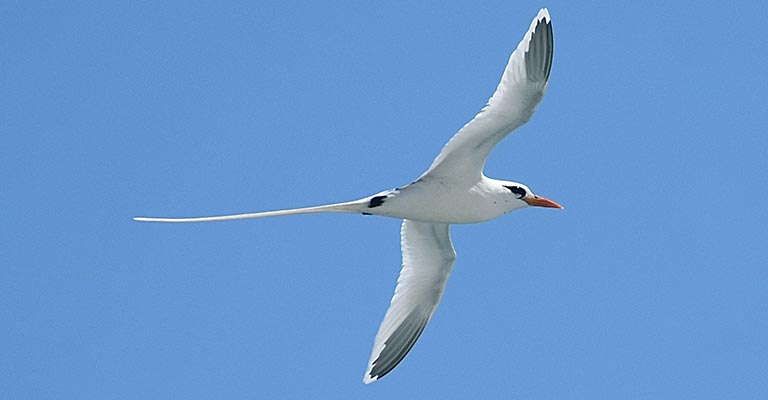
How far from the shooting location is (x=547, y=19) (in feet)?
50.0

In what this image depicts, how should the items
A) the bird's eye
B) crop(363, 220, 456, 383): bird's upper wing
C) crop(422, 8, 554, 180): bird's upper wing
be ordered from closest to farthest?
1. crop(422, 8, 554, 180): bird's upper wing
2. the bird's eye
3. crop(363, 220, 456, 383): bird's upper wing

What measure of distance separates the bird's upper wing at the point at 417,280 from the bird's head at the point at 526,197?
1464 mm

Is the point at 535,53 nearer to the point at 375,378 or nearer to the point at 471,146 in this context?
the point at 471,146

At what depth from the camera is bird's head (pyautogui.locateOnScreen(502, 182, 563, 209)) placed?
16641 millimetres

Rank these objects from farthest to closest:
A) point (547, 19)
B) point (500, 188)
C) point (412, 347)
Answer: point (412, 347)
point (500, 188)
point (547, 19)

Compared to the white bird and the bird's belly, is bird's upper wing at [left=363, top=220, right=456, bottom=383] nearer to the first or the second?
the white bird

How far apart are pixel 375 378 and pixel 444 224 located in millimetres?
2227

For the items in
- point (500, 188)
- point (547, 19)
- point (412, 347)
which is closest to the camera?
point (547, 19)

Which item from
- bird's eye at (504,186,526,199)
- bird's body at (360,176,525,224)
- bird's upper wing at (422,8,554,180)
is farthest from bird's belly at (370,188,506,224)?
bird's upper wing at (422,8,554,180)

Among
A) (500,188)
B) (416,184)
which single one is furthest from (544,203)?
(416,184)

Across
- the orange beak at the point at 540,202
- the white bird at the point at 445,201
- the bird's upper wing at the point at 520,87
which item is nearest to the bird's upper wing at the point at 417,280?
the white bird at the point at 445,201

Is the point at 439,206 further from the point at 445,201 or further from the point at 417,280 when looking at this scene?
the point at 417,280

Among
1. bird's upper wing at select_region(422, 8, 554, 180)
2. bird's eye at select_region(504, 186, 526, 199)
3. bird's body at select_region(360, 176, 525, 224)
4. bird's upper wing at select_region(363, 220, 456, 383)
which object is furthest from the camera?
bird's upper wing at select_region(363, 220, 456, 383)

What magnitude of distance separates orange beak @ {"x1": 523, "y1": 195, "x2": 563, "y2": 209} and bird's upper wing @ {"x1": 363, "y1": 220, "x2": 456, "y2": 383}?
1.46 m
